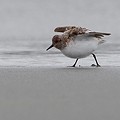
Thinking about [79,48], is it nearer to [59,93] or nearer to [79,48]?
[79,48]

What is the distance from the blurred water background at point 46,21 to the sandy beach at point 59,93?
260cm

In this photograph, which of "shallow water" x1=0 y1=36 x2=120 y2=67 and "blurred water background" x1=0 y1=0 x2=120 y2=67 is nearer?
"shallow water" x1=0 y1=36 x2=120 y2=67

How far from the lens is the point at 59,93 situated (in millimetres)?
6574

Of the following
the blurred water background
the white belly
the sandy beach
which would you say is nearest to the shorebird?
the white belly

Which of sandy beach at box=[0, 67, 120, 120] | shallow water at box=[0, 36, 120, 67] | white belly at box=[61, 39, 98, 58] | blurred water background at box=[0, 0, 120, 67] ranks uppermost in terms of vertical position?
sandy beach at box=[0, 67, 120, 120]

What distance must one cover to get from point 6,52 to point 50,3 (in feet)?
29.5

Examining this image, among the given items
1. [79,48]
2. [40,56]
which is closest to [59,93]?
[79,48]

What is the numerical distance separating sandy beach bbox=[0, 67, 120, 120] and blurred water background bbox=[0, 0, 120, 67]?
2.60 metres

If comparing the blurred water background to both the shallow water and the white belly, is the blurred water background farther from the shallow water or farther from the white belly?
the white belly

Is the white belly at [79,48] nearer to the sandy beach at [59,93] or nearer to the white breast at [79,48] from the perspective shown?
the white breast at [79,48]

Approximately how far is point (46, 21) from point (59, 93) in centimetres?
1167

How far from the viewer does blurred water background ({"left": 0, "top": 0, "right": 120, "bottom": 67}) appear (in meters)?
12.2

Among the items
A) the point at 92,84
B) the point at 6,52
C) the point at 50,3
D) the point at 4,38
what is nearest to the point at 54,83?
the point at 92,84

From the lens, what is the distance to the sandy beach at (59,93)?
5.53 m
